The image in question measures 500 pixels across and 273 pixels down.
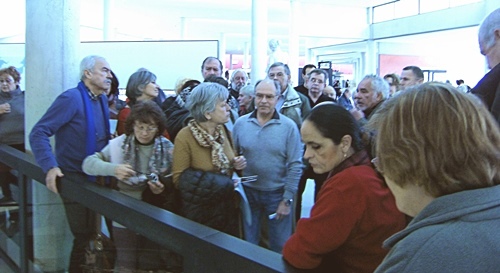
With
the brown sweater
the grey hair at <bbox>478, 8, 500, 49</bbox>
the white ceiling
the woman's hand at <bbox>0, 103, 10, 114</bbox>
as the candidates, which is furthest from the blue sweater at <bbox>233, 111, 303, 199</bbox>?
the white ceiling

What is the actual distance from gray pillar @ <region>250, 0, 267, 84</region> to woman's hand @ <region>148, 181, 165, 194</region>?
10.3 metres

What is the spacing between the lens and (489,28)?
7.77 feet

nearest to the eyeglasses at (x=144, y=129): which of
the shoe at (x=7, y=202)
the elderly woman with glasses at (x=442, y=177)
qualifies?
the shoe at (x=7, y=202)

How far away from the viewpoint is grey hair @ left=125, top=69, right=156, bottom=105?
3.60m

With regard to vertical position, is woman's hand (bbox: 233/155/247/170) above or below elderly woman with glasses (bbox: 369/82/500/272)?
below

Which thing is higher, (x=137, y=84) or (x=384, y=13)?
(x=384, y=13)

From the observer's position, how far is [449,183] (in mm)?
917

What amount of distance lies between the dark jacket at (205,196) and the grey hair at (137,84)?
3.72 feet

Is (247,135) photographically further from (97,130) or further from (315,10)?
(315,10)

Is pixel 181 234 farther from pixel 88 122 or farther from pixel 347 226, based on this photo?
pixel 88 122

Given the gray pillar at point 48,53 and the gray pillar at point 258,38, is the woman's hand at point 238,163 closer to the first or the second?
the gray pillar at point 48,53

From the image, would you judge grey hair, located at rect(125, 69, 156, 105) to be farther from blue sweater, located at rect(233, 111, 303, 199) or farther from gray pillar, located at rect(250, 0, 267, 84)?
gray pillar, located at rect(250, 0, 267, 84)

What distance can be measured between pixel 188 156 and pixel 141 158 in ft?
1.10

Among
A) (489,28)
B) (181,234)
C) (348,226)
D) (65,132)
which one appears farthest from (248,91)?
(348,226)
